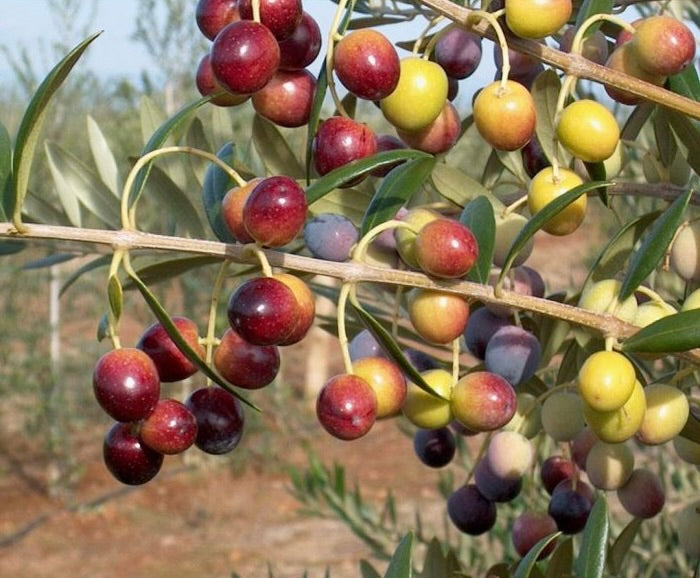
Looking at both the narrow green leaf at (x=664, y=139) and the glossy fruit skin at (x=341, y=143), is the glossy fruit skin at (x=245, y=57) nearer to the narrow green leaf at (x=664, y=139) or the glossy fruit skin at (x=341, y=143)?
the glossy fruit skin at (x=341, y=143)

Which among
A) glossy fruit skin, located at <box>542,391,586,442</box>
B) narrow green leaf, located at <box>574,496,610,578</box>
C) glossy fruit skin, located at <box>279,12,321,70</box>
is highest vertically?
glossy fruit skin, located at <box>279,12,321,70</box>

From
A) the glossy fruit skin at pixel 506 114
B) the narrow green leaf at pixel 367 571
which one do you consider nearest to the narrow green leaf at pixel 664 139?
the glossy fruit skin at pixel 506 114

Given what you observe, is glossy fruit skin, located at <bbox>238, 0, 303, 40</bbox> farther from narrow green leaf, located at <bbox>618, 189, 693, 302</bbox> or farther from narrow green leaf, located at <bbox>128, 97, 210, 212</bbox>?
narrow green leaf, located at <bbox>618, 189, 693, 302</bbox>

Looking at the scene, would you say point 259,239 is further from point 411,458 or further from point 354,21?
point 411,458

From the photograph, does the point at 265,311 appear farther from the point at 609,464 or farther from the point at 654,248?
the point at 609,464

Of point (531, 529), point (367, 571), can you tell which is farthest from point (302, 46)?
point (367, 571)

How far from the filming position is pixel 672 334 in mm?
589

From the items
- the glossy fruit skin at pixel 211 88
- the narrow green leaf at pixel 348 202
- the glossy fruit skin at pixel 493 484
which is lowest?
the glossy fruit skin at pixel 493 484

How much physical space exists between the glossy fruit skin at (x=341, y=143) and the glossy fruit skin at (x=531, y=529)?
0.37 m

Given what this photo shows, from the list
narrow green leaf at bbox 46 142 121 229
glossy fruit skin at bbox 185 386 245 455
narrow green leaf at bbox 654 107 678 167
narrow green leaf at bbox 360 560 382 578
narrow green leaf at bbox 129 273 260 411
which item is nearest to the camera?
narrow green leaf at bbox 129 273 260 411

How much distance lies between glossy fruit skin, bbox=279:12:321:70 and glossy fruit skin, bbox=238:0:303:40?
0.02m

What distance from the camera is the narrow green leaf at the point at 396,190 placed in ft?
2.18

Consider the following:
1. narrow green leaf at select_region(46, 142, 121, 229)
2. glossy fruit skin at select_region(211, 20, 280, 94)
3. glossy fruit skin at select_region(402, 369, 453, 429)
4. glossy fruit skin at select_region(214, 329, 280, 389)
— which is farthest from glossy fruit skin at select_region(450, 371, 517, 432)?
narrow green leaf at select_region(46, 142, 121, 229)

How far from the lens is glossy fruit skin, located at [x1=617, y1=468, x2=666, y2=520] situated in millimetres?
831
